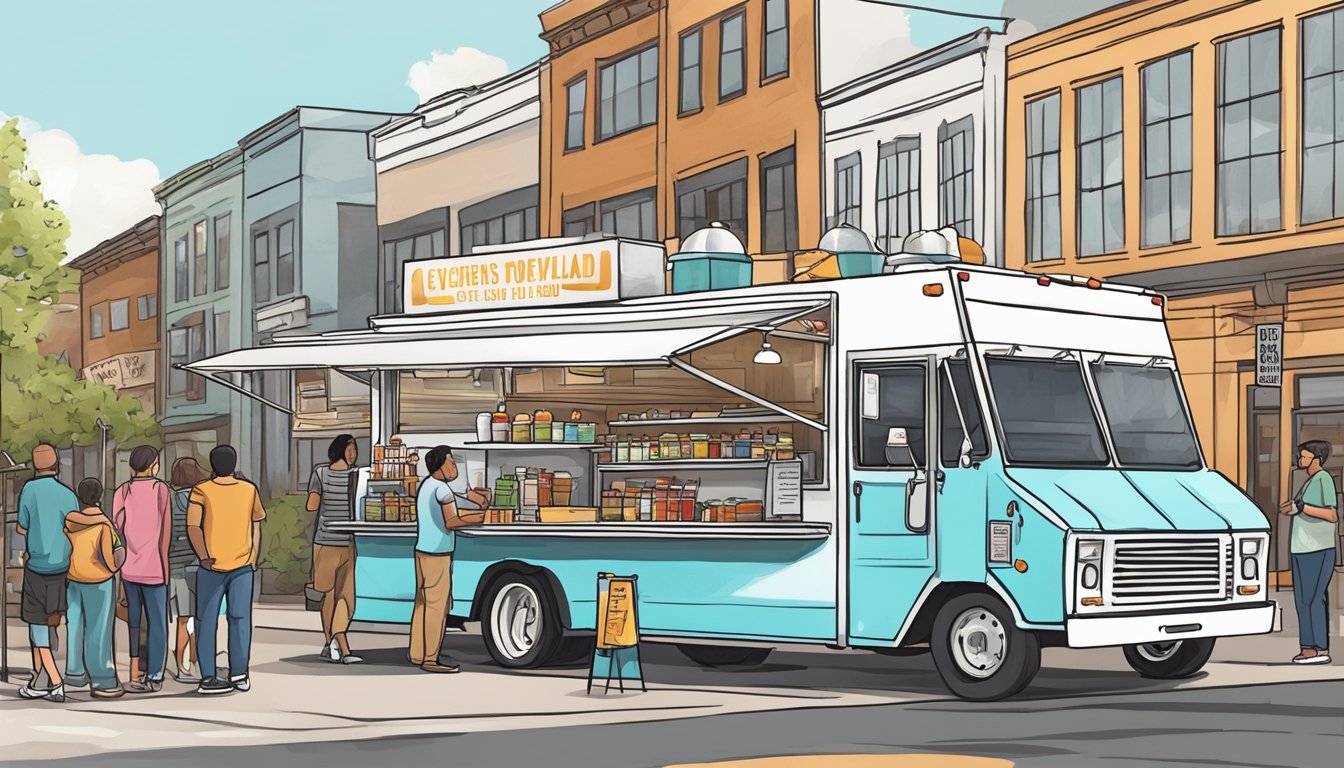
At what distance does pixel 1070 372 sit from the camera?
15.2 m

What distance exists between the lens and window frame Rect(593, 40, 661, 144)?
34688 mm

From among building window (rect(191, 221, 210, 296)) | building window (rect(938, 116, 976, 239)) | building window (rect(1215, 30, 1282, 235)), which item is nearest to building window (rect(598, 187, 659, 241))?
building window (rect(938, 116, 976, 239))

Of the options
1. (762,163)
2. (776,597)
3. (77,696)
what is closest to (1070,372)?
(776,597)

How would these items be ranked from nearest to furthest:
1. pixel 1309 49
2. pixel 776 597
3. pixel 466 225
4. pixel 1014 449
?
pixel 1014 449 → pixel 776 597 → pixel 1309 49 → pixel 466 225

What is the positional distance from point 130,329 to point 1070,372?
46.9 meters

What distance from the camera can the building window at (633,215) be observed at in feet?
114

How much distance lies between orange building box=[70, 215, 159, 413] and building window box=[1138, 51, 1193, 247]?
35848 mm

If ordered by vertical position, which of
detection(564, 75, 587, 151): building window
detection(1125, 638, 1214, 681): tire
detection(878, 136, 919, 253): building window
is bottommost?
detection(1125, 638, 1214, 681): tire

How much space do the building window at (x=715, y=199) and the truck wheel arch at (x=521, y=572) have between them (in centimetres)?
1543

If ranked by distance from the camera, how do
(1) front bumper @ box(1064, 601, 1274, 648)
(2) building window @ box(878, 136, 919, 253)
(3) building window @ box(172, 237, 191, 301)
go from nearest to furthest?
(1) front bumper @ box(1064, 601, 1274, 648) → (2) building window @ box(878, 136, 919, 253) → (3) building window @ box(172, 237, 191, 301)

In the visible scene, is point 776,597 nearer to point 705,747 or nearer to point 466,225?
point 705,747

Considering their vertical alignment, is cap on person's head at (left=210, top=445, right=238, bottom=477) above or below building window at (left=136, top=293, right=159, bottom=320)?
below

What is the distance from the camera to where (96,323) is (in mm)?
62094

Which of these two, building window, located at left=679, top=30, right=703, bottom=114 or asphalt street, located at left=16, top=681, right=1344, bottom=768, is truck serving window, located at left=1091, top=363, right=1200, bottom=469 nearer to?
asphalt street, located at left=16, top=681, right=1344, bottom=768
